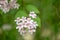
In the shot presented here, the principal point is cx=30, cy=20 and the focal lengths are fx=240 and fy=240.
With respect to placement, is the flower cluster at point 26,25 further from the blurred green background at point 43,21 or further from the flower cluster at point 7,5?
the blurred green background at point 43,21

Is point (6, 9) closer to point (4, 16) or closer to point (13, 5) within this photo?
point (13, 5)

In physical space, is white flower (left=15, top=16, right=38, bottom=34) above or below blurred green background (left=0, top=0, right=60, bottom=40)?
below

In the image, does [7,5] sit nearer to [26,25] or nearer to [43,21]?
[26,25]

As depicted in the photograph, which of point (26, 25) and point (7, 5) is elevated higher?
point (7, 5)

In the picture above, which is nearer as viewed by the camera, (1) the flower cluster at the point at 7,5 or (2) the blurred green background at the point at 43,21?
(1) the flower cluster at the point at 7,5

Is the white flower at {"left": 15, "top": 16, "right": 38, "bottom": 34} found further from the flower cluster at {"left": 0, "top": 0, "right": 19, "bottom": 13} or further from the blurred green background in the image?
the blurred green background

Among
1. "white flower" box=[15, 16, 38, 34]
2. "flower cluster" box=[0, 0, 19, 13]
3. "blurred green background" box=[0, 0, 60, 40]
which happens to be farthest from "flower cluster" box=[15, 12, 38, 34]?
"blurred green background" box=[0, 0, 60, 40]

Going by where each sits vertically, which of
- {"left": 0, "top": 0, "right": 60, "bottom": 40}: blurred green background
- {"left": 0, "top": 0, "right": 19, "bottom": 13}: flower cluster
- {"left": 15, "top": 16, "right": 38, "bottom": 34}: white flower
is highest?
{"left": 0, "top": 0, "right": 60, "bottom": 40}: blurred green background

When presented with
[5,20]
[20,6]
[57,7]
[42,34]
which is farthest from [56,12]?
[20,6]

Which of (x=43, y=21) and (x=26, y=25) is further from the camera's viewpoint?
(x=43, y=21)

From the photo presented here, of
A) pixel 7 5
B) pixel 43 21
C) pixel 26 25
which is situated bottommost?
pixel 26 25

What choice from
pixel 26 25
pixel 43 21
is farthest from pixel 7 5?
pixel 43 21

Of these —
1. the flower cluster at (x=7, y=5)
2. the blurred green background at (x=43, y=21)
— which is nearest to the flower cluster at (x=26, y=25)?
the flower cluster at (x=7, y=5)

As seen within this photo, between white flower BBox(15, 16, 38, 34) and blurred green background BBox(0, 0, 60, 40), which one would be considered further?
blurred green background BBox(0, 0, 60, 40)
